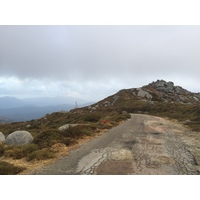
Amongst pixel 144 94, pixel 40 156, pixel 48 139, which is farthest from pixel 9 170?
pixel 144 94

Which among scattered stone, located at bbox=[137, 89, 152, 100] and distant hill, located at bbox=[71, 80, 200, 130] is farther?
scattered stone, located at bbox=[137, 89, 152, 100]

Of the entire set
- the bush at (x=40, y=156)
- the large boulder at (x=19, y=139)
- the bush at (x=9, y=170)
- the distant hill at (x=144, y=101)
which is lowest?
the bush at (x=9, y=170)

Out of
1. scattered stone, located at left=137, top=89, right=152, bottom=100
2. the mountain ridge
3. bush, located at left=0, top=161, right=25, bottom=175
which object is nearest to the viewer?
bush, located at left=0, top=161, right=25, bottom=175

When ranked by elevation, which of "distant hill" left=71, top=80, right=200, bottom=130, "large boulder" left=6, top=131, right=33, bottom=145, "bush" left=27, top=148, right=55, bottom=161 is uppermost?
"distant hill" left=71, top=80, right=200, bottom=130

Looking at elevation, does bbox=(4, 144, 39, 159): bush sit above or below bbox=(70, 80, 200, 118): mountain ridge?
below

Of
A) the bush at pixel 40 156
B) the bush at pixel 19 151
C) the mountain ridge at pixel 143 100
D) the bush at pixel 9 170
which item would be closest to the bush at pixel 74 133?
the bush at pixel 19 151

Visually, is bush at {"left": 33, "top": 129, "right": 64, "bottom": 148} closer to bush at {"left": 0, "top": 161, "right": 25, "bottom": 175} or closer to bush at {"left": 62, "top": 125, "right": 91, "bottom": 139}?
bush at {"left": 62, "top": 125, "right": 91, "bottom": 139}

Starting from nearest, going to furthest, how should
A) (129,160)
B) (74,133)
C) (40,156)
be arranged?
(129,160) < (40,156) < (74,133)

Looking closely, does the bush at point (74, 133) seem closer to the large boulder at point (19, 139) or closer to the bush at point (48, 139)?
the bush at point (48, 139)

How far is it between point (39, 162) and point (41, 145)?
3.05 m

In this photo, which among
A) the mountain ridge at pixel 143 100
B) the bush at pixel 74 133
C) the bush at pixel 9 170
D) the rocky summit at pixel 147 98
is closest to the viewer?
the bush at pixel 9 170

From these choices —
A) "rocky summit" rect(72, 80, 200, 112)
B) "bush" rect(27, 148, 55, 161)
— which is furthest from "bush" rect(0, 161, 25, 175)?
"rocky summit" rect(72, 80, 200, 112)

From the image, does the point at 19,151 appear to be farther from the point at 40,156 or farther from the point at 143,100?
the point at 143,100
